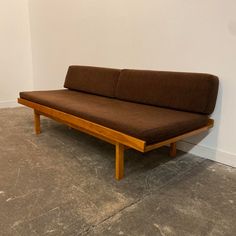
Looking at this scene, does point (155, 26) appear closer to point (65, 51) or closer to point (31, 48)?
point (65, 51)

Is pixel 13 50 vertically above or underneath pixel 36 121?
above

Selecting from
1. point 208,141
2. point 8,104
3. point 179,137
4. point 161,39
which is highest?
→ point 161,39

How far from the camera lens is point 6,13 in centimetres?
395

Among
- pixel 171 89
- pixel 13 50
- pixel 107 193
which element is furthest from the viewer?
pixel 13 50

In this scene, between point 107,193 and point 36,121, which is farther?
point 36,121

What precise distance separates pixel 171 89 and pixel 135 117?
0.55 m

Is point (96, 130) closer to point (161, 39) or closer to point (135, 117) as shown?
point (135, 117)

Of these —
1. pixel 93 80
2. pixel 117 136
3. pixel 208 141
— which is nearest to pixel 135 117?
pixel 117 136

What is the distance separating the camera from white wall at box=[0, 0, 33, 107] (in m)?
3.99

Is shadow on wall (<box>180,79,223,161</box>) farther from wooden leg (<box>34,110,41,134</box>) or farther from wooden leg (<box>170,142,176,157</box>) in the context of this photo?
wooden leg (<box>34,110,41,134</box>)

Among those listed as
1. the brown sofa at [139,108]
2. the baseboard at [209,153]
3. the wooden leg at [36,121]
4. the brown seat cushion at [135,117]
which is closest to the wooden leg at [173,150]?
the brown sofa at [139,108]

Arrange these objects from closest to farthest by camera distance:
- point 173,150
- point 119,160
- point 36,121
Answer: point 119,160 < point 173,150 < point 36,121

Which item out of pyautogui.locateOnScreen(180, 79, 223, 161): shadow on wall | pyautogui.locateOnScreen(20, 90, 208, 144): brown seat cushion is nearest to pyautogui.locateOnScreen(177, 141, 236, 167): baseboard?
pyautogui.locateOnScreen(180, 79, 223, 161): shadow on wall

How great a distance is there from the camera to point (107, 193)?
5.28 feet
